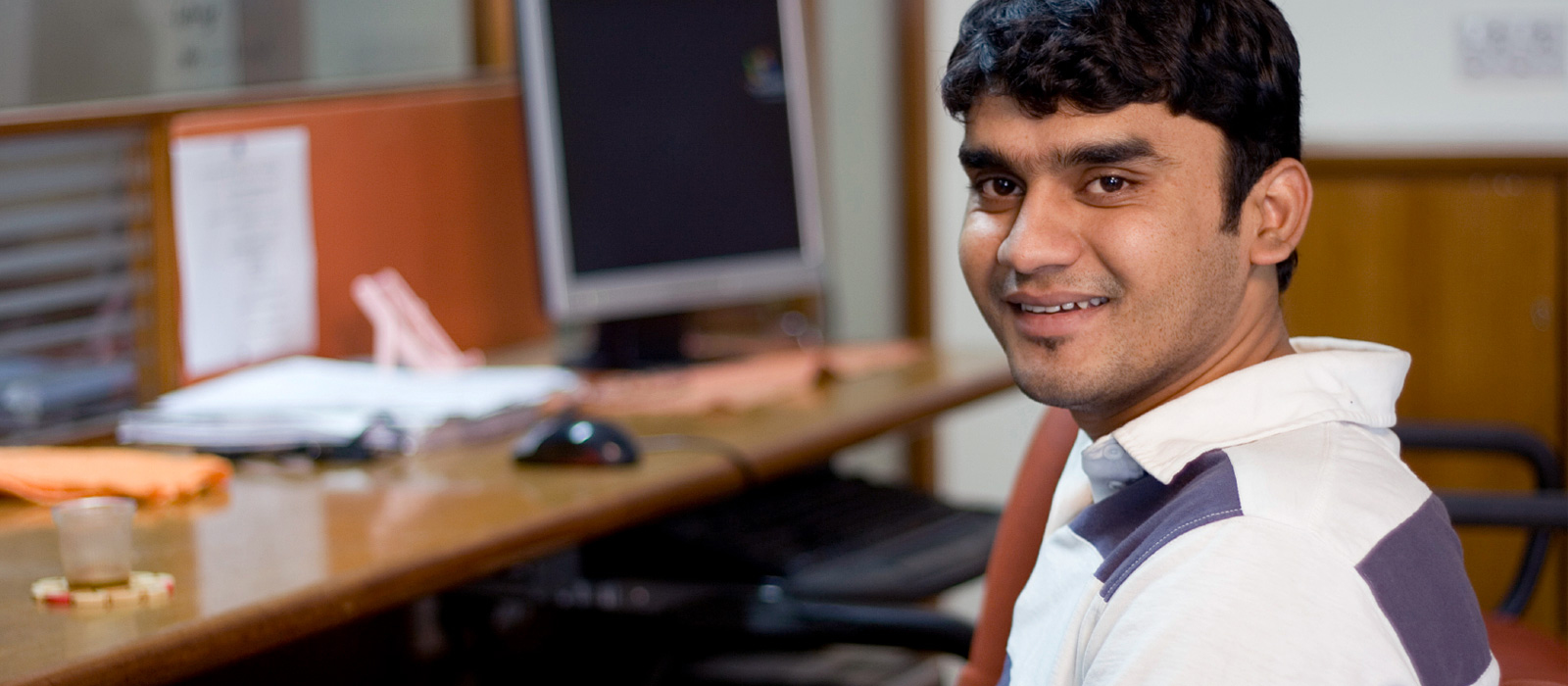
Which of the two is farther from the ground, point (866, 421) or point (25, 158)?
point (25, 158)

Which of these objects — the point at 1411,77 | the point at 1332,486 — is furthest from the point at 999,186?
the point at 1411,77

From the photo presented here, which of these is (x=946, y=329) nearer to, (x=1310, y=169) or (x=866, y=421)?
(x=1310, y=169)

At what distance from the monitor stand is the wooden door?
129 cm

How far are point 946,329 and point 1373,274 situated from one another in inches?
35.7

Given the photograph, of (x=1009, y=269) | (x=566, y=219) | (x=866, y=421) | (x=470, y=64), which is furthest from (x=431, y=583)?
(x=470, y=64)

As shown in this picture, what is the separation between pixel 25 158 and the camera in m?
1.70

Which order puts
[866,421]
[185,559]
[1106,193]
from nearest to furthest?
[1106,193] < [185,559] < [866,421]

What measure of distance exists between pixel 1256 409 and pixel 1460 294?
2218 millimetres

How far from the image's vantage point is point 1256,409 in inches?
36.6

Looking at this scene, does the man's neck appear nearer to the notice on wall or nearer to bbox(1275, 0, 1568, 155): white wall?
the notice on wall

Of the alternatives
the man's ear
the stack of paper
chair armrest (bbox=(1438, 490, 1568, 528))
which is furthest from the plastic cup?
chair armrest (bbox=(1438, 490, 1568, 528))

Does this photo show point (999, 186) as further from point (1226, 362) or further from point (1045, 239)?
point (1226, 362)

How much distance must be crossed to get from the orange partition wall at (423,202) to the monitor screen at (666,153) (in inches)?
2.8

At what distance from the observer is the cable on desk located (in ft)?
5.56
